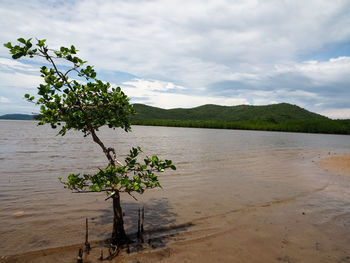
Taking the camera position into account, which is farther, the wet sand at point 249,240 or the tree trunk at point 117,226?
the tree trunk at point 117,226

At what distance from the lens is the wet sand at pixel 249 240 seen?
627cm

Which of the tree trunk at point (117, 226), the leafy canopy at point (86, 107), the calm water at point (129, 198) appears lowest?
the calm water at point (129, 198)

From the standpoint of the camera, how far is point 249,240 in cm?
735

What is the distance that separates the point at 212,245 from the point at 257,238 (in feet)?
5.21

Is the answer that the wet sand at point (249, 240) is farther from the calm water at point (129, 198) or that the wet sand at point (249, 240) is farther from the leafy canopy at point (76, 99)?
the leafy canopy at point (76, 99)

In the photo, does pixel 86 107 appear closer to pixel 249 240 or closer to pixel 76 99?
pixel 76 99

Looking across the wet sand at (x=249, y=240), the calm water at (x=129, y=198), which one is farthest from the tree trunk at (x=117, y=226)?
the calm water at (x=129, y=198)

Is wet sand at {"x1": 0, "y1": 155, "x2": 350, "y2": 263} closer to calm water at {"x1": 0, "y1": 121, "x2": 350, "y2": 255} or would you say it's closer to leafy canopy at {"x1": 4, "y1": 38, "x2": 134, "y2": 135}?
calm water at {"x1": 0, "y1": 121, "x2": 350, "y2": 255}

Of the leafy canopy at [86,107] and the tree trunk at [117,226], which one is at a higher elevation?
the leafy canopy at [86,107]

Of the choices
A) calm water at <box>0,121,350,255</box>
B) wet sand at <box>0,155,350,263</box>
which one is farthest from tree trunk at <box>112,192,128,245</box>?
calm water at <box>0,121,350,255</box>

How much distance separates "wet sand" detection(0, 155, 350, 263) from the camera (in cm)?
627

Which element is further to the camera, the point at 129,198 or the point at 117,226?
the point at 129,198

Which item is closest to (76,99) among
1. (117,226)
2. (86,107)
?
(86,107)

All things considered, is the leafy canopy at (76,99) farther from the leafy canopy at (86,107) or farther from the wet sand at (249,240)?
the wet sand at (249,240)
